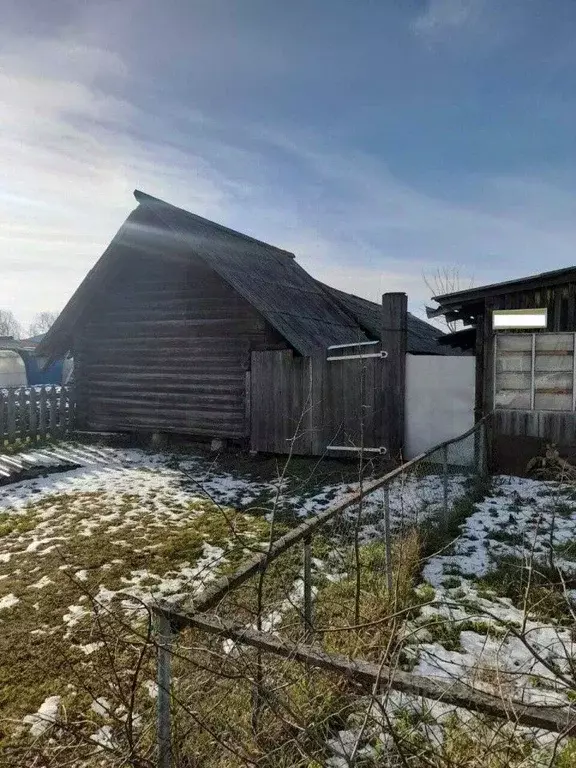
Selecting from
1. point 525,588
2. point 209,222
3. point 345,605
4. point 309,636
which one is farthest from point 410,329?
point 309,636

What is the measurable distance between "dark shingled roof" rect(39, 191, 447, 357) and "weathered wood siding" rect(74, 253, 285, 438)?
0.42 meters

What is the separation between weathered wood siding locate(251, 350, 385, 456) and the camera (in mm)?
9781

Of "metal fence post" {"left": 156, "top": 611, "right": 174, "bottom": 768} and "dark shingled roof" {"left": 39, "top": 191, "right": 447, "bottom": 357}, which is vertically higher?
"dark shingled roof" {"left": 39, "top": 191, "right": 447, "bottom": 357}

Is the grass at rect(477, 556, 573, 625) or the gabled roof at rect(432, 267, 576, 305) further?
the gabled roof at rect(432, 267, 576, 305)

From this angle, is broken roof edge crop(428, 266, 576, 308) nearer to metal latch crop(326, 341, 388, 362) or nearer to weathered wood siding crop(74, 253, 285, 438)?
metal latch crop(326, 341, 388, 362)

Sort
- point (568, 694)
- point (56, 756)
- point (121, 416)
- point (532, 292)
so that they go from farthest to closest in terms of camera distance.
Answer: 1. point (121, 416)
2. point (532, 292)
3. point (568, 694)
4. point (56, 756)

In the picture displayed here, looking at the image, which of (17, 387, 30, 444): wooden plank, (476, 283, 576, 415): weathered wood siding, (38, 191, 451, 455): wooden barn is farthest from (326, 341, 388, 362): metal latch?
(17, 387, 30, 444): wooden plank

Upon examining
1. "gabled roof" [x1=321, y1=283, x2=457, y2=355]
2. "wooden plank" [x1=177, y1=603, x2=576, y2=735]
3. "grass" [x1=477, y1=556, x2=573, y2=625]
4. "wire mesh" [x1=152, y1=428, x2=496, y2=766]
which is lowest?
"grass" [x1=477, y1=556, x2=573, y2=625]

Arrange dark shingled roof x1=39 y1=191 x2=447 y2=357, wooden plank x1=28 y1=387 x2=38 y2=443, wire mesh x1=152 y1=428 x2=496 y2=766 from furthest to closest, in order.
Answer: wooden plank x1=28 y1=387 x2=38 y2=443 → dark shingled roof x1=39 y1=191 x2=447 y2=357 → wire mesh x1=152 y1=428 x2=496 y2=766

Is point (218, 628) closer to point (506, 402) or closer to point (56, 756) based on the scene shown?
point (56, 756)

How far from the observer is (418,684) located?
1.86 meters

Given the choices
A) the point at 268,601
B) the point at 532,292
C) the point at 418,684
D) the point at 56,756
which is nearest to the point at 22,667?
the point at 56,756

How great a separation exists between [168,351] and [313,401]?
428cm

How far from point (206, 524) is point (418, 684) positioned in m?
4.92
